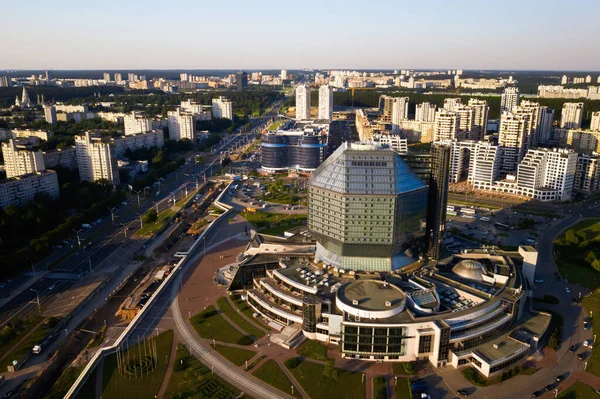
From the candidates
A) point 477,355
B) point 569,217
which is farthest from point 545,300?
point 569,217

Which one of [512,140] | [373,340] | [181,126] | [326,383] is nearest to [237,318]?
[326,383]

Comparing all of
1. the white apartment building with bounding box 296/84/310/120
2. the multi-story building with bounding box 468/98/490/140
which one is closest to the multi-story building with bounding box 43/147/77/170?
the white apartment building with bounding box 296/84/310/120

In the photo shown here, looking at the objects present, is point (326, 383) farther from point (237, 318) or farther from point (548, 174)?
point (548, 174)

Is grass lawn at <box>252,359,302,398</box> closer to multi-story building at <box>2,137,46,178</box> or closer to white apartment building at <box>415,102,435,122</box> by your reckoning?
multi-story building at <box>2,137,46,178</box>

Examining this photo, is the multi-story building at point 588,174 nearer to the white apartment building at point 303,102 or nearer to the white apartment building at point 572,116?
the white apartment building at point 572,116

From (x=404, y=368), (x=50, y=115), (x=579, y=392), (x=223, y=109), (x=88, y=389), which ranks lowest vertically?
(x=579, y=392)
